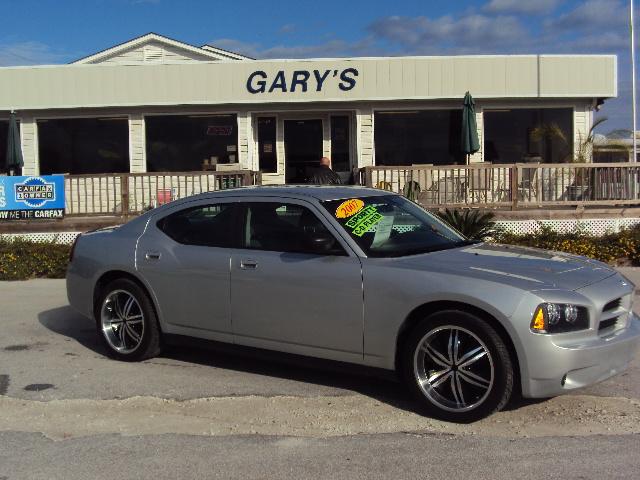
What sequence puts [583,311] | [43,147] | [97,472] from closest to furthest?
[97,472]
[583,311]
[43,147]

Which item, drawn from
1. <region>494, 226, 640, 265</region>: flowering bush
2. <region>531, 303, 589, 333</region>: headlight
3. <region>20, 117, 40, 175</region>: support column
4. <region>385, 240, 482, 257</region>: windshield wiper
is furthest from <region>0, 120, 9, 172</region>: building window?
<region>531, 303, 589, 333</region>: headlight

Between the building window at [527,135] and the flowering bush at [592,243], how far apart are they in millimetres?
4319

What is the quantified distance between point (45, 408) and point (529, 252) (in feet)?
12.8

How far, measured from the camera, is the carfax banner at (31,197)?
12.7 metres

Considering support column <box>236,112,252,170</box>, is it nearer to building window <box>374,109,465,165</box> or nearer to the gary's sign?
the gary's sign

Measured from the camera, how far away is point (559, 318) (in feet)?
13.9

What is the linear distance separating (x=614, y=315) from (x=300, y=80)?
38.5 ft

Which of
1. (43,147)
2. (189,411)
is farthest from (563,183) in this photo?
(43,147)

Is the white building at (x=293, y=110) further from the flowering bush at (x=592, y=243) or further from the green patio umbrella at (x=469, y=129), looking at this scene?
the flowering bush at (x=592, y=243)

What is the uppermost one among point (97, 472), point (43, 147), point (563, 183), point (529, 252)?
point (43, 147)

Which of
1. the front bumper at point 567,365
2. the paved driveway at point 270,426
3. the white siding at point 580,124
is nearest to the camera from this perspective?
the paved driveway at point 270,426

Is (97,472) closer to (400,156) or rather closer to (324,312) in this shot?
(324,312)

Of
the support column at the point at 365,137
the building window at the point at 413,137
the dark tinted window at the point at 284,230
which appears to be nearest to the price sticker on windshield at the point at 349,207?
the dark tinted window at the point at 284,230

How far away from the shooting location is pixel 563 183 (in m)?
12.5
